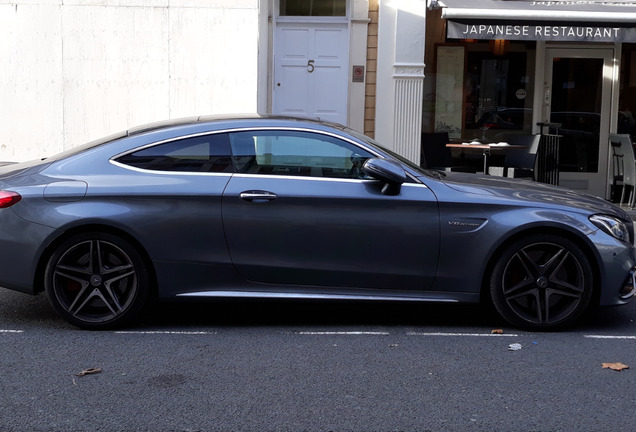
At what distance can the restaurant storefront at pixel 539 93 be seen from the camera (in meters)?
14.4

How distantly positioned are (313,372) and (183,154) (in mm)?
1988

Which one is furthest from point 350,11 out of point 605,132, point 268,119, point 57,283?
point 57,283

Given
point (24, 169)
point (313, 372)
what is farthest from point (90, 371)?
point (24, 169)

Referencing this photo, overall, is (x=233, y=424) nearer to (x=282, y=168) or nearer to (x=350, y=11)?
(x=282, y=168)

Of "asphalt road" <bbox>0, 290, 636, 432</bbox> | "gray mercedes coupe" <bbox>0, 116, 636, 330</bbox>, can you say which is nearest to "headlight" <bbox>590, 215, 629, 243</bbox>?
"gray mercedes coupe" <bbox>0, 116, 636, 330</bbox>

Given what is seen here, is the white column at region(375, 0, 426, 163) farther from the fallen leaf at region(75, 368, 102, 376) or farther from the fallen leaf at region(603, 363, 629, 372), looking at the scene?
the fallen leaf at region(75, 368, 102, 376)

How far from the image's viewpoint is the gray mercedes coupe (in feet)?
20.8

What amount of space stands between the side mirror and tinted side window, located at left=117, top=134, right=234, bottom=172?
1.03m

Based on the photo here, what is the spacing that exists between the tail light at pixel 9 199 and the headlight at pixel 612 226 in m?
4.08

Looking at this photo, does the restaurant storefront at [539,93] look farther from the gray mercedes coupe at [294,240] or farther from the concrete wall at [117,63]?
the gray mercedes coupe at [294,240]

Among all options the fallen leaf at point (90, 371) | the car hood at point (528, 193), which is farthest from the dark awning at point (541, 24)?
the fallen leaf at point (90, 371)

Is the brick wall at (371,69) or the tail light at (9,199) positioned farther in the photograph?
the brick wall at (371,69)

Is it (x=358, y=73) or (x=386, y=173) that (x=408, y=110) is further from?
(x=386, y=173)

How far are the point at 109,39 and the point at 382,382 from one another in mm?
9338
